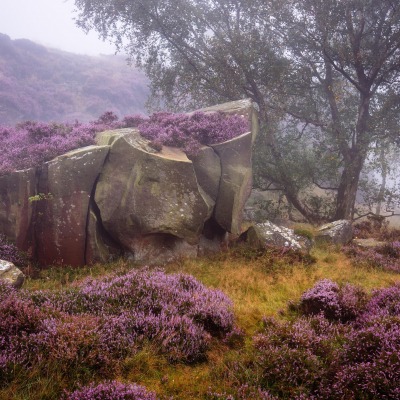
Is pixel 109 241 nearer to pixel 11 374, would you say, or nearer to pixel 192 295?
pixel 192 295

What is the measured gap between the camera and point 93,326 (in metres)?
5.38

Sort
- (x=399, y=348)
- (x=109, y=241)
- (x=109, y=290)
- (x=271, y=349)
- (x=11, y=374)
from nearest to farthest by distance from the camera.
A: (x=11, y=374), (x=399, y=348), (x=271, y=349), (x=109, y=290), (x=109, y=241)

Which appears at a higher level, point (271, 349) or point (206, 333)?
point (271, 349)

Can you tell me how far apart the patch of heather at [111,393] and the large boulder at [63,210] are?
654 cm

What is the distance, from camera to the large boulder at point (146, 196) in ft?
34.7

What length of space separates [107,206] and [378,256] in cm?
948

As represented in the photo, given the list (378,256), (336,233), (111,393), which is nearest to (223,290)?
(111,393)

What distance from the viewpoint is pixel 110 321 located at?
5715mm

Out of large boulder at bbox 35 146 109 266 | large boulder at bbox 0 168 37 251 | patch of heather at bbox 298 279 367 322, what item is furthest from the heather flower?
large boulder at bbox 0 168 37 251

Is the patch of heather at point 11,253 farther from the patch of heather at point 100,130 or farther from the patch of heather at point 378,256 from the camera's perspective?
the patch of heather at point 378,256

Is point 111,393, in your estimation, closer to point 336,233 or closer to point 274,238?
point 274,238

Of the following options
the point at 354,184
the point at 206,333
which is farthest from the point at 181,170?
the point at 354,184

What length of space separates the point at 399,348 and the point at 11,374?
5.29 meters

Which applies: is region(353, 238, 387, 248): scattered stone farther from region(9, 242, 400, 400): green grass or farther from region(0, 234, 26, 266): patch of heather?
region(0, 234, 26, 266): patch of heather
